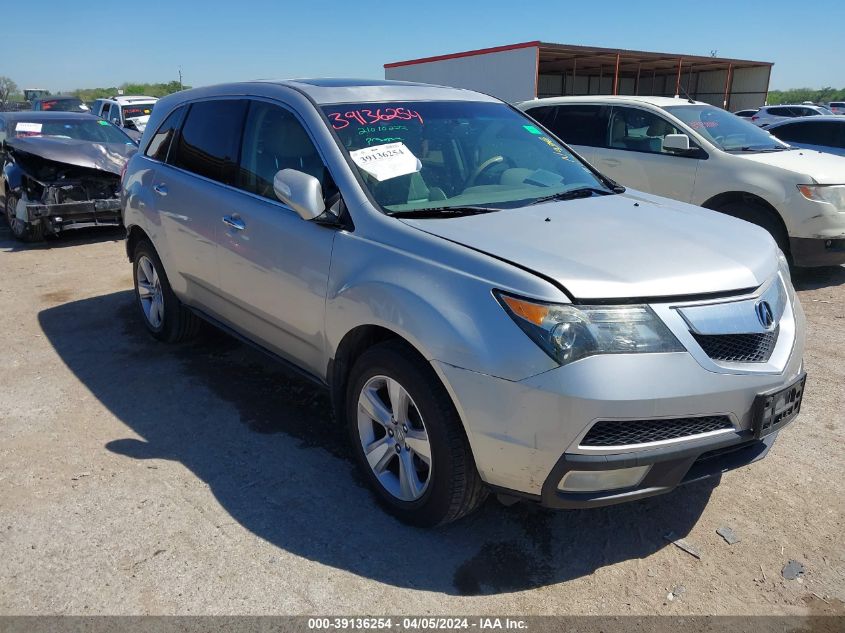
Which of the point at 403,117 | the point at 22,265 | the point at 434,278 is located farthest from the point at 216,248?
the point at 22,265

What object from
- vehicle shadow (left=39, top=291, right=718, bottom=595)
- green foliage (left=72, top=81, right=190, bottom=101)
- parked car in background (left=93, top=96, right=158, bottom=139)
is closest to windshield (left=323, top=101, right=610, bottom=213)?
vehicle shadow (left=39, top=291, right=718, bottom=595)

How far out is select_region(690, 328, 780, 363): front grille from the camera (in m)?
2.48

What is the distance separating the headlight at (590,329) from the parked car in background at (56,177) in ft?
26.4

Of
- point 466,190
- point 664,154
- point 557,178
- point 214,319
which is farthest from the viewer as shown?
point 664,154

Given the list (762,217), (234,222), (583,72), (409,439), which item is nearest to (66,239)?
(234,222)

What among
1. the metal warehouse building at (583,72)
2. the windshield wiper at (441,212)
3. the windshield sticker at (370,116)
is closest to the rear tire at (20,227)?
the windshield sticker at (370,116)

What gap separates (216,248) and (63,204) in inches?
230

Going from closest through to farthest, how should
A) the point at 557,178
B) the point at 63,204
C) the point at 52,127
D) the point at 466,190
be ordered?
the point at 466,190, the point at 557,178, the point at 63,204, the point at 52,127

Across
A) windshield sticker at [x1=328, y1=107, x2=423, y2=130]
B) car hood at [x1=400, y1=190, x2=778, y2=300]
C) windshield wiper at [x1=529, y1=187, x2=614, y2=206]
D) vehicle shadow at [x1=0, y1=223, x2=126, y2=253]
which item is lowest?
vehicle shadow at [x1=0, y1=223, x2=126, y2=253]

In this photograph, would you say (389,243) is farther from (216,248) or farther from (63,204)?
(63,204)

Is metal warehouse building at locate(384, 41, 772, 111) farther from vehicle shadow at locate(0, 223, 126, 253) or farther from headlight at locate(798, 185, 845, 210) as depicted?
headlight at locate(798, 185, 845, 210)

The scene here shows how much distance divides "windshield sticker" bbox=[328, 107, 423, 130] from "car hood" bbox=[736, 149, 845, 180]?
465 centimetres

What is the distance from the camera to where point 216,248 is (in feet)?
13.2

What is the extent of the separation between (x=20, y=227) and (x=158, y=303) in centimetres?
527
